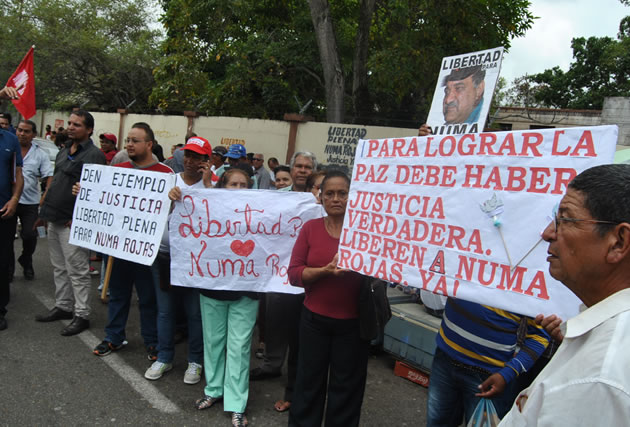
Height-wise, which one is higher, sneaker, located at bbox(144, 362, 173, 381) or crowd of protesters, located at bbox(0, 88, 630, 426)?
crowd of protesters, located at bbox(0, 88, 630, 426)

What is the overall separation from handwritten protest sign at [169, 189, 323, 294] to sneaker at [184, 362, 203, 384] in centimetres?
76

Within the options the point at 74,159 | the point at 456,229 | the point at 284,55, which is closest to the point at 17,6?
the point at 284,55

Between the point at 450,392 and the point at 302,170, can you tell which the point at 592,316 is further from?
the point at 302,170

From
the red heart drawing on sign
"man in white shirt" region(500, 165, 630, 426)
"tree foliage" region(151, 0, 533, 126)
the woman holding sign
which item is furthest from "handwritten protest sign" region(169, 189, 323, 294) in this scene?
"tree foliage" region(151, 0, 533, 126)

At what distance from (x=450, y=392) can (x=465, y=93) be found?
196cm

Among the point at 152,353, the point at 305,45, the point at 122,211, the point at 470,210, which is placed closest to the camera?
the point at 470,210

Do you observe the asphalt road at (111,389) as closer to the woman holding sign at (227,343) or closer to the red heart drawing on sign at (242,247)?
the woman holding sign at (227,343)

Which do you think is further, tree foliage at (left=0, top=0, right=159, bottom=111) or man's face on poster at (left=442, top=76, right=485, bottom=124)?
tree foliage at (left=0, top=0, right=159, bottom=111)

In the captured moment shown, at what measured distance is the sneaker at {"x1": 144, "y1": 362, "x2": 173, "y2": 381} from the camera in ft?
13.0

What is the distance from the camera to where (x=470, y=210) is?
2.25 metres

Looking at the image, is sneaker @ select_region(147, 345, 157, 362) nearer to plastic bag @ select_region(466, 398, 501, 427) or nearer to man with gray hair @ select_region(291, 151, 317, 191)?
man with gray hair @ select_region(291, 151, 317, 191)

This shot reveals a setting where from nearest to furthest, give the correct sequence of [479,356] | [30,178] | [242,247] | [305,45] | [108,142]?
[479,356] → [242,247] → [30,178] → [108,142] → [305,45]

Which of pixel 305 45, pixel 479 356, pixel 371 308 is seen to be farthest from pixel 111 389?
pixel 305 45

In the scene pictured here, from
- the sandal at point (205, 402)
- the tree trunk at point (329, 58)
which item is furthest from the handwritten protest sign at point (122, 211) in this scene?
the tree trunk at point (329, 58)
